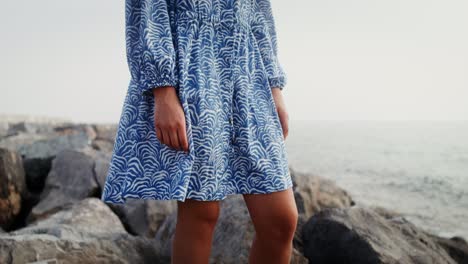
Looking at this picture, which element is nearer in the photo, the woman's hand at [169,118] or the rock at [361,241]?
the woman's hand at [169,118]

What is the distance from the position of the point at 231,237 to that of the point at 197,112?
130cm

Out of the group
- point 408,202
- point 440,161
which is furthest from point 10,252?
point 440,161

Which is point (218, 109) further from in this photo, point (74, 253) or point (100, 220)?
point (100, 220)

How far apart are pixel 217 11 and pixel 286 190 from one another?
72 cm

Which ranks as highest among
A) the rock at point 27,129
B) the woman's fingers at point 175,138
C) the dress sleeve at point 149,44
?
the dress sleeve at point 149,44

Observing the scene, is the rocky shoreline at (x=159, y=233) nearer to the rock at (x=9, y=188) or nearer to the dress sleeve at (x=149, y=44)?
the rock at (x=9, y=188)

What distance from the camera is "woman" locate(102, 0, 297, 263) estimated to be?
122 centimetres

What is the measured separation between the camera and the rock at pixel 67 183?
3893 millimetres

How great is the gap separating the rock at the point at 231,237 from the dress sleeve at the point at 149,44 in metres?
1.29

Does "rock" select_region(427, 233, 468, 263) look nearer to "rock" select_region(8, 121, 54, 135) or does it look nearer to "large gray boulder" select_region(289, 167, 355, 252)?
"large gray boulder" select_region(289, 167, 355, 252)

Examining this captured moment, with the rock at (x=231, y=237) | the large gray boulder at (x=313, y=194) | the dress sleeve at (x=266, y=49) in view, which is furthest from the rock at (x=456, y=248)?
the dress sleeve at (x=266, y=49)

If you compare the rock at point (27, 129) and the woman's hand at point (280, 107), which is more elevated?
the woman's hand at point (280, 107)

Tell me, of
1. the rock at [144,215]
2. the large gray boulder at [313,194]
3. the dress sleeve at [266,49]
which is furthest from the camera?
the large gray boulder at [313,194]

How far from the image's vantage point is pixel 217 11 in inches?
54.1
